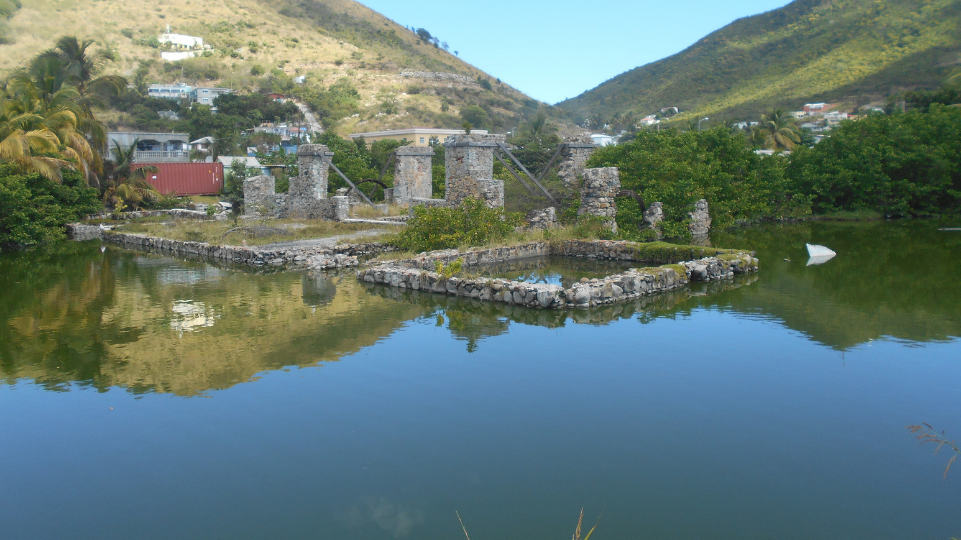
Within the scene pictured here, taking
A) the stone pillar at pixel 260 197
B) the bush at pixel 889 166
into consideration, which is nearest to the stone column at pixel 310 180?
the stone pillar at pixel 260 197

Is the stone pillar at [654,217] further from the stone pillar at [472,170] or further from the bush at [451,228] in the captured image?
the bush at [451,228]

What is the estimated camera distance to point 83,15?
78312mm

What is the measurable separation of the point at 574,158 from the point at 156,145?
36.7 m

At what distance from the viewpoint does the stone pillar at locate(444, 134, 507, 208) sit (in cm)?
1650

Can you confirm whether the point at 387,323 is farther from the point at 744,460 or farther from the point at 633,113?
the point at 633,113

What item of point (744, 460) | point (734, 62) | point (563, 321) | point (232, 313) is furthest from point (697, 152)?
point (734, 62)

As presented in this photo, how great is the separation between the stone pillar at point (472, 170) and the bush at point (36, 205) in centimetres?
1205

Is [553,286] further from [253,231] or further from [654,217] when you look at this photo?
[253,231]

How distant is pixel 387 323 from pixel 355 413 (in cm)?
319

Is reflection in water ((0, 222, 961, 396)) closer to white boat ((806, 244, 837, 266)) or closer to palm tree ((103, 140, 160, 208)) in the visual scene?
white boat ((806, 244, 837, 266))

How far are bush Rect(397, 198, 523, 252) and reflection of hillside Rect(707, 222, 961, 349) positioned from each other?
5.87 m

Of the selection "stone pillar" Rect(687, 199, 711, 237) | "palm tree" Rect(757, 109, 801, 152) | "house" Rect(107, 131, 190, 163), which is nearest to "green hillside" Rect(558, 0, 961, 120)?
"palm tree" Rect(757, 109, 801, 152)

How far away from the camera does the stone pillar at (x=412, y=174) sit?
22.8 metres

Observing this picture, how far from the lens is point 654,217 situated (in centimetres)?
1742
